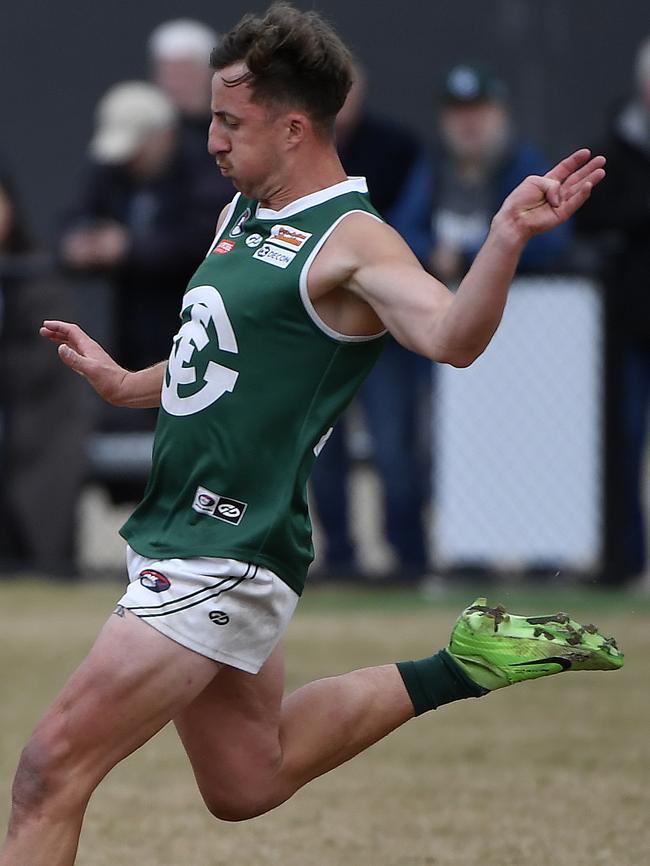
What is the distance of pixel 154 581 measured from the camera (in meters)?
3.77

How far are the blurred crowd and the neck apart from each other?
5064mm

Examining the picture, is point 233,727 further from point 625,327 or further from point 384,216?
point 625,327

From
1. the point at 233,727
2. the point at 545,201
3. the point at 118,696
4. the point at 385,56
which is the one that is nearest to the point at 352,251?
the point at 545,201

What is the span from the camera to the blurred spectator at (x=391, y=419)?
922cm

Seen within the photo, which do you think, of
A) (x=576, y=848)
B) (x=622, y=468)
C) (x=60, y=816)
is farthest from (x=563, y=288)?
(x=60, y=816)

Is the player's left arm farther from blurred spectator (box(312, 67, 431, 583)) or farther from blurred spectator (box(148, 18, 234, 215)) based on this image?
blurred spectator (box(148, 18, 234, 215))

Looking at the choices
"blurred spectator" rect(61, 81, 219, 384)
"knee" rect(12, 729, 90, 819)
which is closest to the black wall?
"blurred spectator" rect(61, 81, 219, 384)

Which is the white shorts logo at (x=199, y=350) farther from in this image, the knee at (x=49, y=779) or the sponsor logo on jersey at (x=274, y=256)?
the knee at (x=49, y=779)

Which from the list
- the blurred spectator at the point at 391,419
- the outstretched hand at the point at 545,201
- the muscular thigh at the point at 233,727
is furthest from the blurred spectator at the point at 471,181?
the outstretched hand at the point at 545,201

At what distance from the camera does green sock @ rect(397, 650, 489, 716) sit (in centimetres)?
425

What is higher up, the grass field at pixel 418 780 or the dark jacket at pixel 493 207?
the dark jacket at pixel 493 207

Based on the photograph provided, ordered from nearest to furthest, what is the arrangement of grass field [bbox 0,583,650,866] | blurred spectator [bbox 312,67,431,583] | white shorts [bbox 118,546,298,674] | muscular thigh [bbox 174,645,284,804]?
white shorts [bbox 118,546,298,674]
muscular thigh [bbox 174,645,284,804]
grass field [bbox 0,583,650,866]
blurred spectator [bbox 312,67,431,583]

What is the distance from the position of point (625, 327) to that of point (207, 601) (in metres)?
5.83

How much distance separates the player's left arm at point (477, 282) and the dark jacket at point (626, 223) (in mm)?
5693
